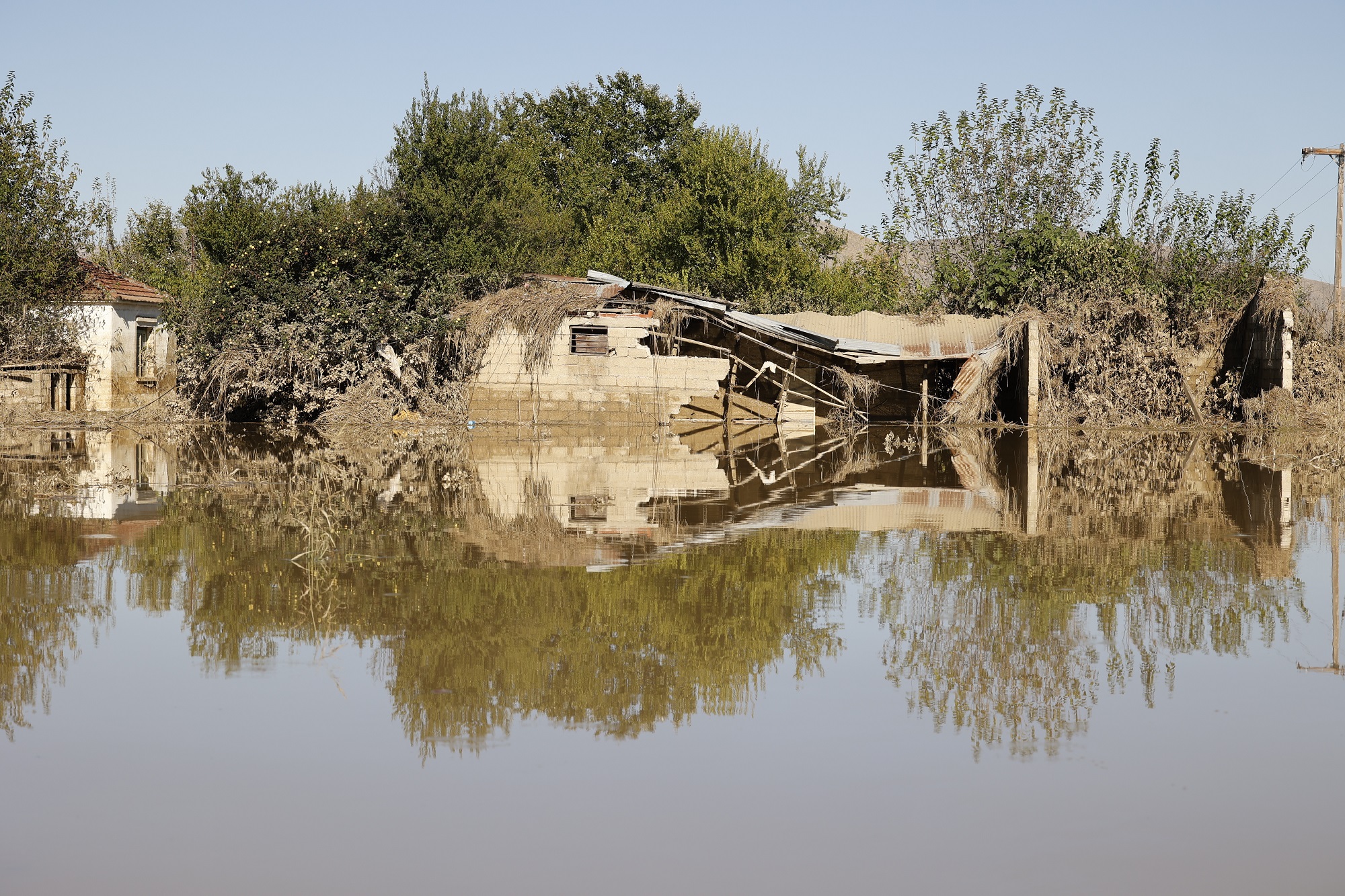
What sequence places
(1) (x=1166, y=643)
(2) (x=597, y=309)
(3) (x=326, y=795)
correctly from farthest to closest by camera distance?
(2) (x=597, y=309), (1) (x=1166, y=643), (3) (x=326, y=795)

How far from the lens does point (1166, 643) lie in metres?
6.08

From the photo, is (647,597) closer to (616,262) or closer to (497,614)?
(497,614)

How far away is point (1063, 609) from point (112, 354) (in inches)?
1103

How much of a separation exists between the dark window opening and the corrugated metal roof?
607 inches

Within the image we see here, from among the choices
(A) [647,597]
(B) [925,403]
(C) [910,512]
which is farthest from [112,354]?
(A) [647,597]

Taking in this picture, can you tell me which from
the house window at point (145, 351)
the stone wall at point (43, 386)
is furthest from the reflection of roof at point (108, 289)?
the stone wall at point (43, 386)

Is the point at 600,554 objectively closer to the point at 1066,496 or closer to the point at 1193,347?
the point at 1066,496

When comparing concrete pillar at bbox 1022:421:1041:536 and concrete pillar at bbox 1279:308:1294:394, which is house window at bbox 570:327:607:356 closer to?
concrete pillar at bbox 1022:421:1041:536

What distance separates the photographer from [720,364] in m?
25.7

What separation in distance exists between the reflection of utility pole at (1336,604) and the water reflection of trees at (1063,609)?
0.72 feet

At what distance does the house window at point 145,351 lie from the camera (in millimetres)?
30422

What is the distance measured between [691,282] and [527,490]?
29.5 m

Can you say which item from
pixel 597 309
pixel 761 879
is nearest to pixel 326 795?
pixel 761 879

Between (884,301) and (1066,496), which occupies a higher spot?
(884,301)
